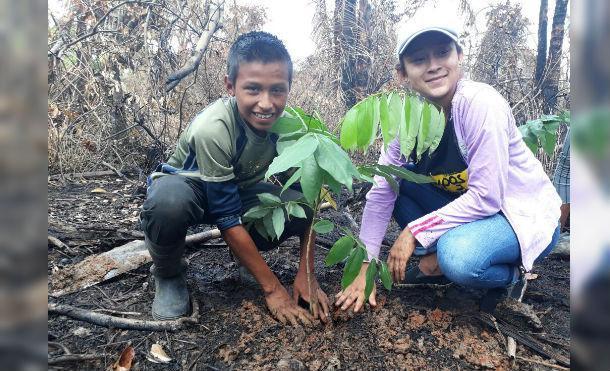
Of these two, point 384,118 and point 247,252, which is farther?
point 247,252

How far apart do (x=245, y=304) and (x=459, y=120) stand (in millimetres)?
1145

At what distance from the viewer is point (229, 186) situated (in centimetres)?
176

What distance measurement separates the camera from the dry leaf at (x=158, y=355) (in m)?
1.51

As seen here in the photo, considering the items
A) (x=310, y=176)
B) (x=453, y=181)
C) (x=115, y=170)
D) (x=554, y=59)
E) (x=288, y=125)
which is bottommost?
(x=115, y=170)

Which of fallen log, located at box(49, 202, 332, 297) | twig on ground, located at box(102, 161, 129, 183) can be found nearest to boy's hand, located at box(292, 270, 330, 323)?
fallen log, located at box(49, 202, 332, 297)

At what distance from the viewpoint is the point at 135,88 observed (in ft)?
14.0

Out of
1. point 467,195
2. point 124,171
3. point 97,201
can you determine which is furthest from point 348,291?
point 124,171

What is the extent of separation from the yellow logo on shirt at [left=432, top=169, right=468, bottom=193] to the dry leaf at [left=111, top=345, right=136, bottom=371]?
1.41m

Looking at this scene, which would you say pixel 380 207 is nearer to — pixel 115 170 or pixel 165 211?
pixel 165 211

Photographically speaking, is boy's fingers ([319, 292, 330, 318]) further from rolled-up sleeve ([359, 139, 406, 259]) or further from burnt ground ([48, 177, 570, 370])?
rolled-up sleeve ([359, 139, 406, 259])

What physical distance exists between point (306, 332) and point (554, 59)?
389cm

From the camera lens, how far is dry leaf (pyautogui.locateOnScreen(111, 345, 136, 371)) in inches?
56.7

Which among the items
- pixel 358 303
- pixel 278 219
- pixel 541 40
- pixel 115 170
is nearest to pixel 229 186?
pixel 278 219

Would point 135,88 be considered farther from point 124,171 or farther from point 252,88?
point 252,88
